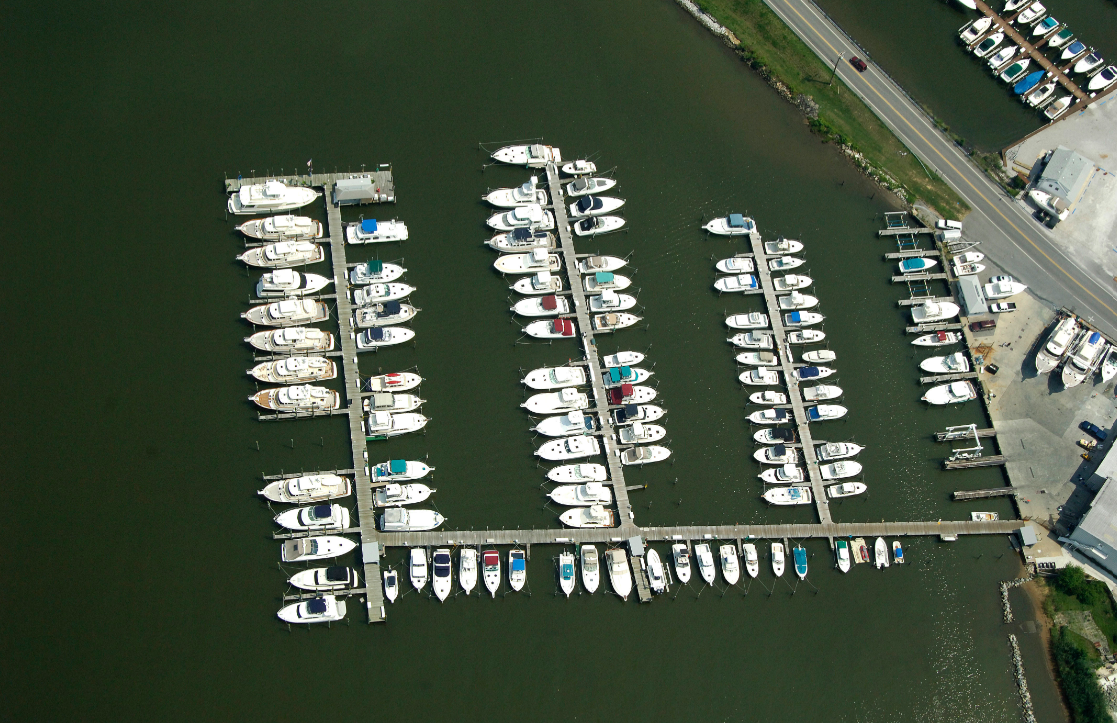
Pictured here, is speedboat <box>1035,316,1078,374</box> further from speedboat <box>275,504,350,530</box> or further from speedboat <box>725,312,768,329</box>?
speedboat <box>275,504,350,530</box>

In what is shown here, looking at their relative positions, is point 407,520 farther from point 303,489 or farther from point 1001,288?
point 1001,288

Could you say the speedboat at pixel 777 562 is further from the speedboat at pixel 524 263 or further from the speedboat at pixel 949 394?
the speedboat at pixel 524 263

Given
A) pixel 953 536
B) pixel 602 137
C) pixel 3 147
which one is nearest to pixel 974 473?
pixel 953 536

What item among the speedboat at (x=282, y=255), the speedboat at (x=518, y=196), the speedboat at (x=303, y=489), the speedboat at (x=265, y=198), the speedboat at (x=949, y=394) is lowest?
the speedboat at (x=303, y=489)

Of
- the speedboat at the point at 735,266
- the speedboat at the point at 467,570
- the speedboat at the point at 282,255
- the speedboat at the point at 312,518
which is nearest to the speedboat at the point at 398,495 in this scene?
the speedboat at the point at 312,518

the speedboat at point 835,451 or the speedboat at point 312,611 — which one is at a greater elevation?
the speedboat at point 835,451

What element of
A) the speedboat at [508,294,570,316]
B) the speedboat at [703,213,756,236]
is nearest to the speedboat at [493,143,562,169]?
the speedboat at [508,294,570,316]

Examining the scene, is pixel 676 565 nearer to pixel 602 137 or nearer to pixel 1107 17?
pixel 602 137
